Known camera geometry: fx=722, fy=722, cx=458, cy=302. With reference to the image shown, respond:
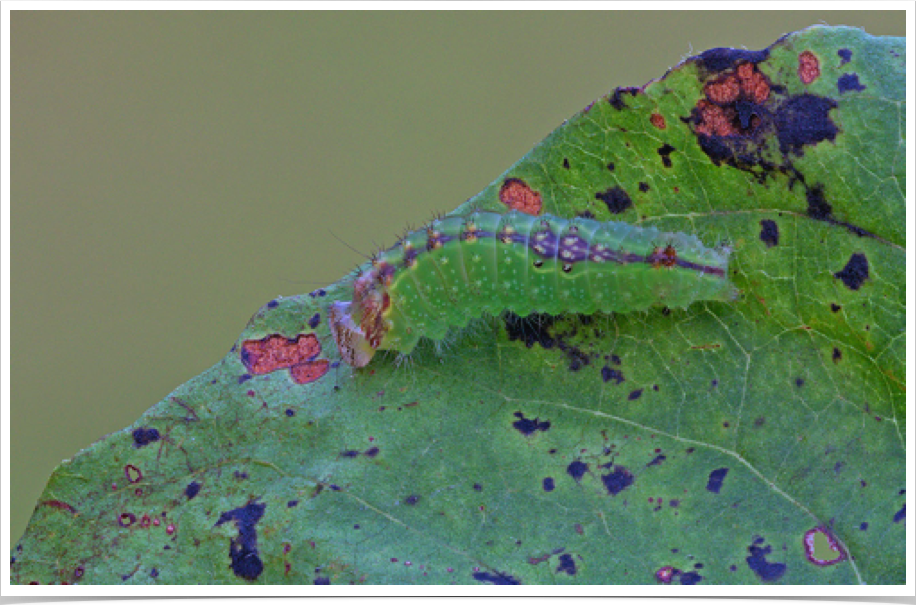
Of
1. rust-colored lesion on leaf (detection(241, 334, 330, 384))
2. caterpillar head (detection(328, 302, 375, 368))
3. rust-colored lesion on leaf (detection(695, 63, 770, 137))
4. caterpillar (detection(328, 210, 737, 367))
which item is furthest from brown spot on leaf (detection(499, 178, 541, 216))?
rust-colored lesion on leaf (detection(241, 334, 330, 384))

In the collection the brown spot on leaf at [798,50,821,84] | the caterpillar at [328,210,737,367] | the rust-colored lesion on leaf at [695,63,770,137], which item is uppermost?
the brown spot on leaf at [798,50,821,84]

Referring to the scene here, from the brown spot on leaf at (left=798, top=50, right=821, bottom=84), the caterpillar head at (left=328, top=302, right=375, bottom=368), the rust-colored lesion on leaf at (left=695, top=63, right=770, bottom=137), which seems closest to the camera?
the brown spot on leaf at (left=798, top=50, right=821, bottom=84)

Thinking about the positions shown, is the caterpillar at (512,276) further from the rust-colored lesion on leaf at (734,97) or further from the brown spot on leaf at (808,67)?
the brown spot on leaf at (808,67)

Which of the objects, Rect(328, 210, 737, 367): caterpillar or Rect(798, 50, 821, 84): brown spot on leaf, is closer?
Rect(798, 50, 821, 84): brown spot on leaf

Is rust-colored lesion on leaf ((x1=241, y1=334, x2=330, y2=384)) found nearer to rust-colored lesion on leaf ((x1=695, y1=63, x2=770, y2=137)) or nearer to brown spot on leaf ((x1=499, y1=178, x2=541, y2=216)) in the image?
brown spot on leaf ((x1=499, y1=178, x2=541, y2=216))

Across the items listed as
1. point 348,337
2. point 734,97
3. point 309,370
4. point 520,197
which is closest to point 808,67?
point 734,97

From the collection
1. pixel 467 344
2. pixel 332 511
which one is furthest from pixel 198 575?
pixel 467 344

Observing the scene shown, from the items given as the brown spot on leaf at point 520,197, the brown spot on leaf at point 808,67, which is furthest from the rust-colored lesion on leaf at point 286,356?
the brown spot on leaf at point 808,67

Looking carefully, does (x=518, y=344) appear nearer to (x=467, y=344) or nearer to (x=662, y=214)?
(x=467, y=344)
